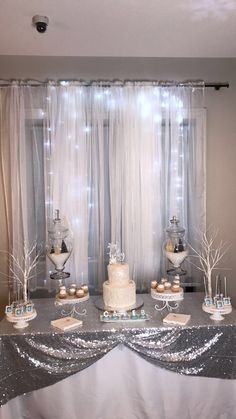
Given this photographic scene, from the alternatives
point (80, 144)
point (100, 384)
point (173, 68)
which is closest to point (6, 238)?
point (80, 144)

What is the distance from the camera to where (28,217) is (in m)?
2.74

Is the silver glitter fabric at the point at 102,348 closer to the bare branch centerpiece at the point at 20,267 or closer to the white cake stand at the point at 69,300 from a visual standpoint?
the white cake stand at the point at 69,300

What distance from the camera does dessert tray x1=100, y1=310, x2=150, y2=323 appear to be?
6.73 feet

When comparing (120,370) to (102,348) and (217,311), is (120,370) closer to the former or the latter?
(102,348)

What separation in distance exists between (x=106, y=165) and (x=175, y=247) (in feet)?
2.77

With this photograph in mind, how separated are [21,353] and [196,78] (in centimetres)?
236

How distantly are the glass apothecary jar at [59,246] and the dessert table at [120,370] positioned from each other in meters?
0.49

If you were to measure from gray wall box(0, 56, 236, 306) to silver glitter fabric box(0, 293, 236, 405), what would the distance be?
3.25 ft

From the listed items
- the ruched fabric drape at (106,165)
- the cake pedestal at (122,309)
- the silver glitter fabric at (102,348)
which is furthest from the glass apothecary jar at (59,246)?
the silver glitter fabric at (102,348)

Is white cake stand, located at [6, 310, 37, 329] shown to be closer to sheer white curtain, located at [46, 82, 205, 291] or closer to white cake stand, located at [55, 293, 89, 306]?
white cake stand, located at [55, 293, 89, 306]

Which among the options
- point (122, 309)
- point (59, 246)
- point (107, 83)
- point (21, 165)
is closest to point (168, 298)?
point (122, 309)

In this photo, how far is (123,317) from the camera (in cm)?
207

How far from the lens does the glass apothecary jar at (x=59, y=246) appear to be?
2445 mm

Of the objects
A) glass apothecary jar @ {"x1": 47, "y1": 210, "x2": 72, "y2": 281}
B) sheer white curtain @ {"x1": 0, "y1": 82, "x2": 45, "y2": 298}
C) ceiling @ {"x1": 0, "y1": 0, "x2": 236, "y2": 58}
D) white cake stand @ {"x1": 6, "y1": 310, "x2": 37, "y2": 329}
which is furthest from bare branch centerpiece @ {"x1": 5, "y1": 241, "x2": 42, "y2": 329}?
ceiling @ {"x1": 0, "y1": 0, "x2": 236, "y2": 58}
